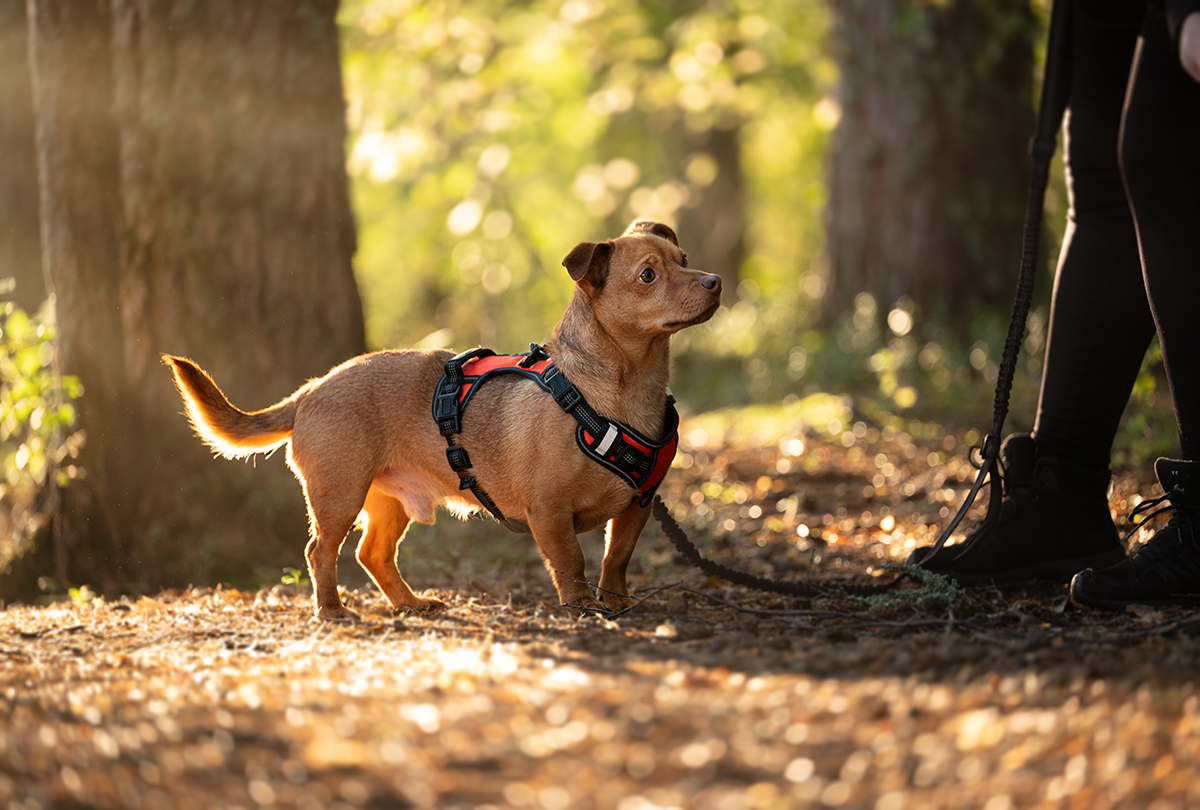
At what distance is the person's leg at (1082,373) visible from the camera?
347cm

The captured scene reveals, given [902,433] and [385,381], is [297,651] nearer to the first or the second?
[385,381]

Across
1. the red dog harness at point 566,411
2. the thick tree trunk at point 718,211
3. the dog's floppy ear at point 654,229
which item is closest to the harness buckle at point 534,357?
the red dog harness at point 566,411

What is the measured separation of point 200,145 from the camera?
194 inches

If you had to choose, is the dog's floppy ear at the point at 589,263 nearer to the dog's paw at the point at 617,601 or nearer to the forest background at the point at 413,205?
the dog's paw at the point at 617,601

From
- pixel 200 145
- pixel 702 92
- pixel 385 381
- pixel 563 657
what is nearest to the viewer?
pixel 563 657

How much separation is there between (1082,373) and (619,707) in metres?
2.38

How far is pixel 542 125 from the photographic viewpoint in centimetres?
2130

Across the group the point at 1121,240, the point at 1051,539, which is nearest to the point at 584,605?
the point at 1051,539

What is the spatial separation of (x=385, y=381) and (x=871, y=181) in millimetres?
7560

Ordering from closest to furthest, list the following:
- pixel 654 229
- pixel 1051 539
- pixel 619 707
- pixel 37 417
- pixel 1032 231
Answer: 1. pixel 619 707
2. pixel 1051 539
3. pixel 1032 231
4. pixel 654 229
5. pixel 37 417

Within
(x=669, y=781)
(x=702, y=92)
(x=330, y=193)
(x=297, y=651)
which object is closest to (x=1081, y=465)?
(x=669, y=781)

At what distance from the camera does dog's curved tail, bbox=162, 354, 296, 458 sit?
404 centimetres

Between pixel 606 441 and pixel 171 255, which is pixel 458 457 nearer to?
pixel 606 441

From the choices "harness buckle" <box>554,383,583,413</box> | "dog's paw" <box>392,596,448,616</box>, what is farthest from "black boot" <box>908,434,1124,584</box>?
"dog's paw" <box>392,596,448,616</box>
